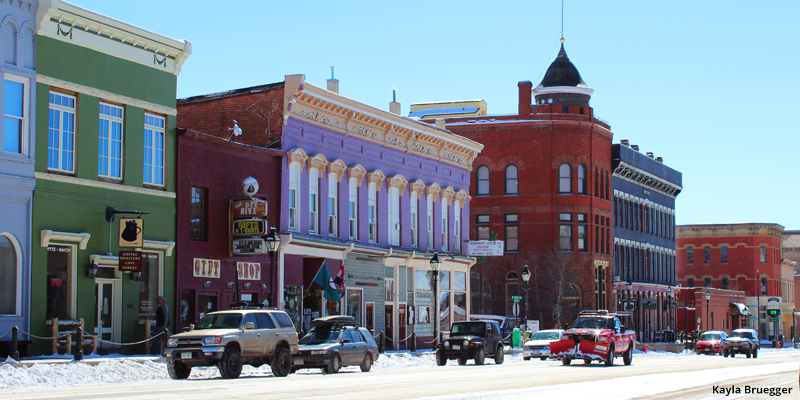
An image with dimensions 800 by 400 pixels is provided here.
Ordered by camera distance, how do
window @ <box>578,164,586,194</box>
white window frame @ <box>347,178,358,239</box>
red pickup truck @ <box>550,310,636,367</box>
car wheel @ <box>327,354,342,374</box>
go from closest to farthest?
car wheel @ <box>327,354,342,374</box>
red pickup truck @ <box>550,310,636,367</box>
white window frame @ <box>347,178,358,239</box>
window @ <box>578,164,586,194</box>

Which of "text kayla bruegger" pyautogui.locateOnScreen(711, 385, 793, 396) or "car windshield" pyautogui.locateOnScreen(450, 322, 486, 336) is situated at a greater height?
"car windshield" pyautogui.locateOnScreen(450, 322, 486, 336)

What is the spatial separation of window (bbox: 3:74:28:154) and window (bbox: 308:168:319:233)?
13.9 m

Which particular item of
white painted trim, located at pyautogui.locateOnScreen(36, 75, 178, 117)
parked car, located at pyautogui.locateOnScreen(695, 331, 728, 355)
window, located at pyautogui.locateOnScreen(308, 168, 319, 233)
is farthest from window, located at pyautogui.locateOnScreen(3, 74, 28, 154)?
parked car, located at pyautogui.locateOnScreen(695, 331, 728, 355)

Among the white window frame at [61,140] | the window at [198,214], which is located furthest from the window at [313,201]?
A: the white window frame at [61,140]

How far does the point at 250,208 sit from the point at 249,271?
2533 millimetres

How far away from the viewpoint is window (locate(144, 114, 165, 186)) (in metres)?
31.4

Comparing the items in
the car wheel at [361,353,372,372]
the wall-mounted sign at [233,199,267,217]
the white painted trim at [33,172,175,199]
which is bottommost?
the car wheel at [361,353,372,372]

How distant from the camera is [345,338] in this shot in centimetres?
2811

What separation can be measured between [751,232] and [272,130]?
264ft

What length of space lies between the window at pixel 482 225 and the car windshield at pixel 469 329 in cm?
3221

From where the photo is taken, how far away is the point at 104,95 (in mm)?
29578

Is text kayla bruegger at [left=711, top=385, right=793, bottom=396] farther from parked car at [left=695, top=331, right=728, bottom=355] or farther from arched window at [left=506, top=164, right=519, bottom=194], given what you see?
arched window at [left=506, top=164, right=519, bottom=194]

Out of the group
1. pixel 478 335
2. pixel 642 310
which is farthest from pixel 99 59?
Result: pixel 642 310

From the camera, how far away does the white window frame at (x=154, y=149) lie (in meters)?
31.4
